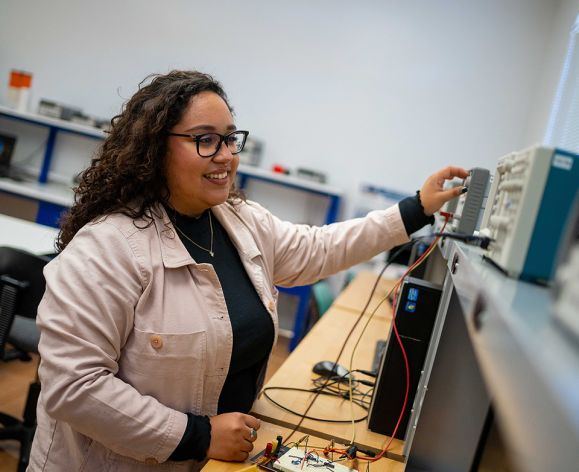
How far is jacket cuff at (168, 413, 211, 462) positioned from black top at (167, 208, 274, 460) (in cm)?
4

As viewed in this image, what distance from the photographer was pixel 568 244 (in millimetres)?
→ 406

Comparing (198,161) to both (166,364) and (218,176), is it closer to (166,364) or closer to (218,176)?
(218,176)

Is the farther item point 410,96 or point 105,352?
point 410,96

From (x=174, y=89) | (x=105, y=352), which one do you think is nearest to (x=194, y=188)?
(x=174, y=89)

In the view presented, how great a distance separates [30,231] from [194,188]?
1.87 meters

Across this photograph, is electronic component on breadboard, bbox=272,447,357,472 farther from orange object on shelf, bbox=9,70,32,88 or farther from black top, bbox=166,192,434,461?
orange object on shelf, bbox=9,70,32,88

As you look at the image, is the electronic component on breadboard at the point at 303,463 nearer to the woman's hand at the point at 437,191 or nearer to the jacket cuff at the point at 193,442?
the jacket cuff at the point at 193,442

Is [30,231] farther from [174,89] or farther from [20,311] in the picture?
[174,89]

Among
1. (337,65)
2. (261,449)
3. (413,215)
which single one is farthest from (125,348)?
(337,65)

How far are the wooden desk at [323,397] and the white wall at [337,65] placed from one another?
222 centimetres

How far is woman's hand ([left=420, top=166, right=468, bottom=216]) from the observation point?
1.38 m

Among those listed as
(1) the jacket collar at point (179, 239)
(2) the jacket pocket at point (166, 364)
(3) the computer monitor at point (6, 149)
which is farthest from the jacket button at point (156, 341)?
(3) the computer monitor at point (6, 149)

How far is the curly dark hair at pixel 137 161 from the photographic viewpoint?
1.28 m

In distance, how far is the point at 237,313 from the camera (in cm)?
132
